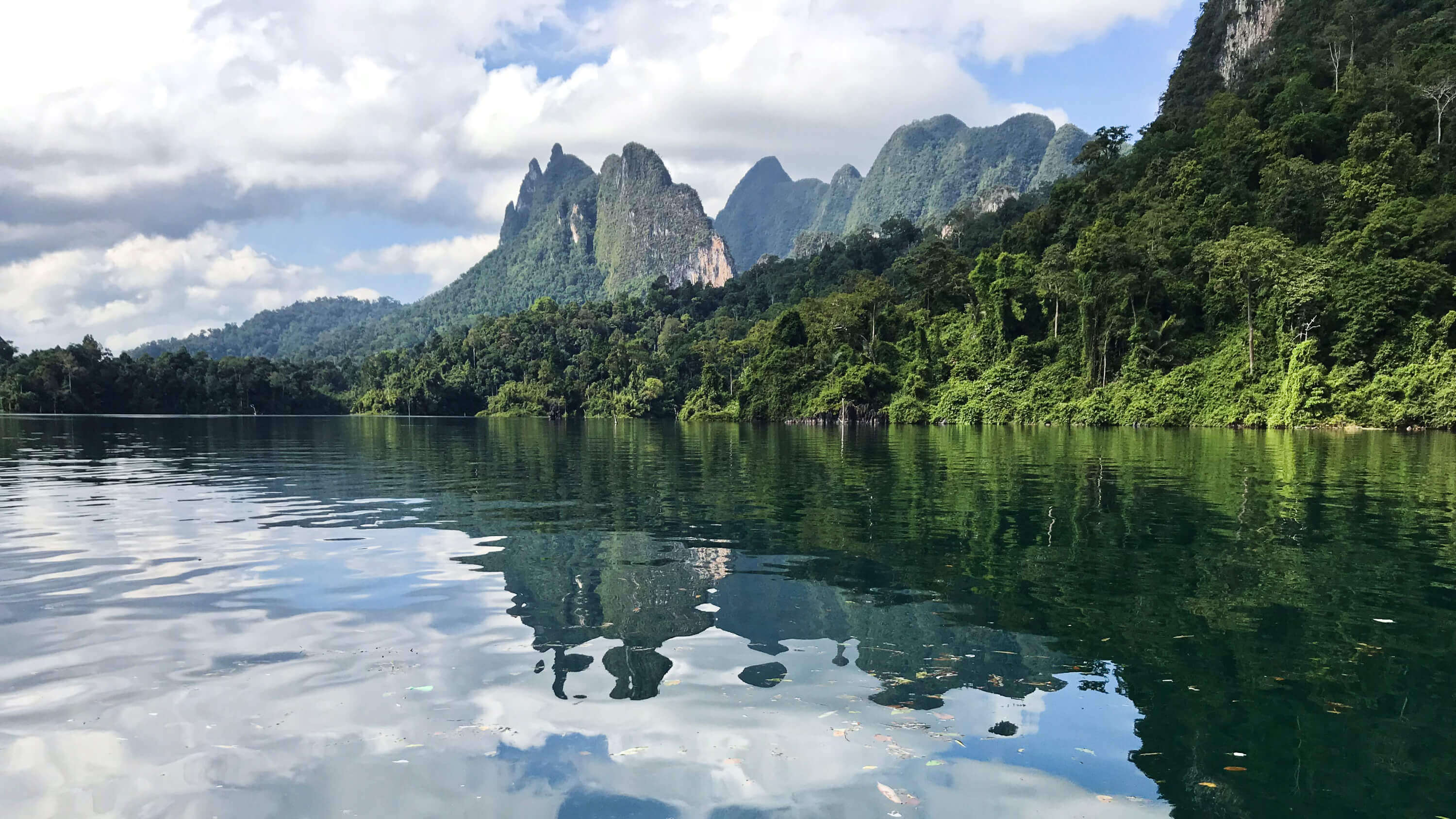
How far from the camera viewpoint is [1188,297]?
79.9 metres

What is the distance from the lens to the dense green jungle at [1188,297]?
63531mm

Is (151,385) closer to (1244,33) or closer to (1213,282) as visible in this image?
(1213,282)

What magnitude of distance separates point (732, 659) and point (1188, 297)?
85536 millimetres

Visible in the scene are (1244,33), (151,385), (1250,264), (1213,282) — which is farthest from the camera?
(151,385)

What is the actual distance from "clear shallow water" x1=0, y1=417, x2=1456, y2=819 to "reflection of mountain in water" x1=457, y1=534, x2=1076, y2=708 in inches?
2.3

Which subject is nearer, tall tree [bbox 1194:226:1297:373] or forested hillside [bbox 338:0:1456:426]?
forested hillside [bbox 338:0:1456:426]

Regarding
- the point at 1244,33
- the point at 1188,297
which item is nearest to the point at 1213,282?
the point at 1188,297

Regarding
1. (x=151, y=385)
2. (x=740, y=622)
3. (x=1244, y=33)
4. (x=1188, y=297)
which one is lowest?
(x=740, y=622)

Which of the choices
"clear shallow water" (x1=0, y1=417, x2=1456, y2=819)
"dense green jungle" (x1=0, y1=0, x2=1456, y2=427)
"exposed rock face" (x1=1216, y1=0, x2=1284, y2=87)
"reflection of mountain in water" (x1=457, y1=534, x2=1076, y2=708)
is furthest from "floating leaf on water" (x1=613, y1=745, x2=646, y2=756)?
"exposed rock face" (x1=1216, y1=0, x2=1284, y2=87)

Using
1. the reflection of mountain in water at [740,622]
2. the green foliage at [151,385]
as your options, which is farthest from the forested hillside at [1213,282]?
the green foliage at [151,385]

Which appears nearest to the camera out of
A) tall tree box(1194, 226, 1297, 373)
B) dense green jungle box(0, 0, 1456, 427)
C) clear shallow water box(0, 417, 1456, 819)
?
clear shallow water box(0, 417, 1456, 819)

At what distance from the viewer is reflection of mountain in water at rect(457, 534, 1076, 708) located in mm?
7781

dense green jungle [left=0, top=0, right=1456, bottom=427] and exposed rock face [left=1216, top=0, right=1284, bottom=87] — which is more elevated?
exposed rock face [left=1216, top=0, right=1284, bottom=87]

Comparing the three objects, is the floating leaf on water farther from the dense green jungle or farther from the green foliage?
the green foliage
